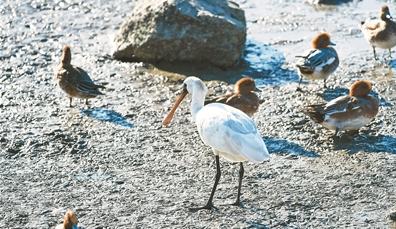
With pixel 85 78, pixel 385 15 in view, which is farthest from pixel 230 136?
pixel 385 15

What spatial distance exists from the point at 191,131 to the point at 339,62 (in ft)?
10.1

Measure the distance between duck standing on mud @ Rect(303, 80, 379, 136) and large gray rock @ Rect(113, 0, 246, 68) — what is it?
261 cm

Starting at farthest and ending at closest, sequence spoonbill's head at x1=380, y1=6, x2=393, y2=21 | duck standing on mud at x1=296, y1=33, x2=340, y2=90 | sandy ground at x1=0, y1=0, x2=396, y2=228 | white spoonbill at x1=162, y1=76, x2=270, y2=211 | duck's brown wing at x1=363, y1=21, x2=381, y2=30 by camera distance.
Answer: spoonbill's head at x1=380, y1=6, x2=393, y2=21 < duck's brown wing at x1=363, y1=21, x2=381, y2=30 < duck standing on mud at x1=296, y1=33, x2=340, y2=90 < sandy ground at x1=0, y1=0, x2=396, y2=228 < white spoonbill at x1=162, y1=76, x2=270, y2=211

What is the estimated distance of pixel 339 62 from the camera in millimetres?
13484

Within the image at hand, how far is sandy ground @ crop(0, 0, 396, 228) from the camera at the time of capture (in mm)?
9312

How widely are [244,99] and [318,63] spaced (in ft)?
5.46

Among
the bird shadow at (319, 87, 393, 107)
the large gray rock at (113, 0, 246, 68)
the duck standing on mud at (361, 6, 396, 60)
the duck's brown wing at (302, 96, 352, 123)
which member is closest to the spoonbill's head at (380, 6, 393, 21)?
the duck standing on mud at (361, 6, 396, 60)

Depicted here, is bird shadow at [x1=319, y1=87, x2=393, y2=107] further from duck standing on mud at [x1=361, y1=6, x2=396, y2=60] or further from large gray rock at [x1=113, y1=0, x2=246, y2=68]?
large gray rock at [x1=113, y1=0, x2=246, y2=68]

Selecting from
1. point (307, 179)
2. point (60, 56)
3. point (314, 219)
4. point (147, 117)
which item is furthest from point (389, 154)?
point (60, 56)

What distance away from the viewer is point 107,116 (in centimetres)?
1181

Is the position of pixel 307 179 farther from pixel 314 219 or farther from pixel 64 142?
pixel 64 142

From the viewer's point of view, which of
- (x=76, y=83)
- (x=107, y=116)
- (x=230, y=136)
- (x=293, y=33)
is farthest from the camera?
(x=293, y=33)

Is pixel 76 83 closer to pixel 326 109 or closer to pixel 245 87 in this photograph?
pixel 245 87

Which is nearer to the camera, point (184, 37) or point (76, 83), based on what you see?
point (76, 83)
